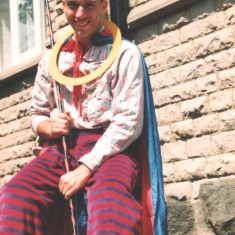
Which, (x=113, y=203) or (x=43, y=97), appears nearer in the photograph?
(x=113, y=203)

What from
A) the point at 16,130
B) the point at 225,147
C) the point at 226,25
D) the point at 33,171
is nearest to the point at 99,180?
the point at 33,171

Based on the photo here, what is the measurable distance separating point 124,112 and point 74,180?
403mm

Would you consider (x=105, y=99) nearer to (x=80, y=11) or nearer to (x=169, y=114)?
(x=80, y=11)

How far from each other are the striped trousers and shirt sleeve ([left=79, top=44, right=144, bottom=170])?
0.20 ft

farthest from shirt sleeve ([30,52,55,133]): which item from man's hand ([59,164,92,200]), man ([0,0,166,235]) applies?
man's hand ([59,164,92,200])

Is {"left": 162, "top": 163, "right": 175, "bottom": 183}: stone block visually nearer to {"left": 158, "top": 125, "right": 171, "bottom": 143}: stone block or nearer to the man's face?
{"left": 158, "top": 125, "right": 171, "bottom": 143}: stone block

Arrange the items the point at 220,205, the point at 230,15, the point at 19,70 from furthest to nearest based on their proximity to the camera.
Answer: the point at 19,70 < the point at 230,15 < the point at 220,205

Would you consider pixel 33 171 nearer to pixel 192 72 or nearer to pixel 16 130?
pixel 192 72

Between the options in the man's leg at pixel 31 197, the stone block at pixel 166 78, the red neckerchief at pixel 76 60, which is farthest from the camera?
the stone block at pixel 166 78

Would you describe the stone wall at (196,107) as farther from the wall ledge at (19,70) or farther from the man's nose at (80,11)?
the man's nose at (80,11)

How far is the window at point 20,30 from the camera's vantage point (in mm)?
7809

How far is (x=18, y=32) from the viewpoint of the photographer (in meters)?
8.27

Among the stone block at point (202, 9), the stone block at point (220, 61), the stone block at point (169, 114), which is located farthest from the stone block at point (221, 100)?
the stone block at point (202, 9)

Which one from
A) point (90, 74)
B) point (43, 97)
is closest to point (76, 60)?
point (90, 74)
